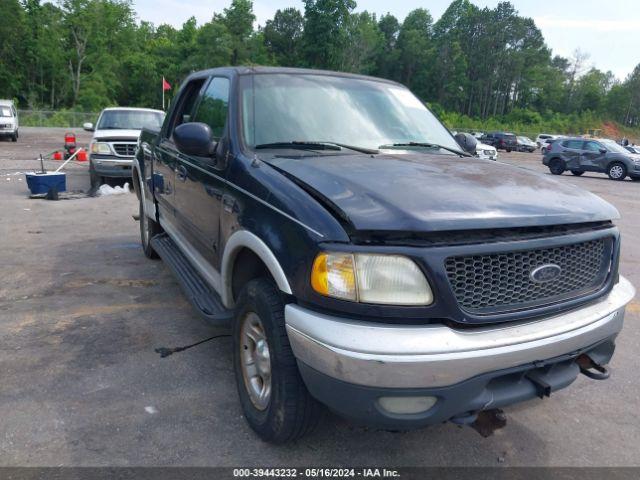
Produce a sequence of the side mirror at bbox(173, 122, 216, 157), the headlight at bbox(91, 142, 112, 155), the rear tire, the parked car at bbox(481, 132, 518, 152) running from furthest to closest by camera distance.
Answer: the parked car at bbox(481, 132, 518, 152) → the headlight at bbox(91, 142, 112, 155) → the rear tire → the side mirror at bbox(173, 122, 216, 157)

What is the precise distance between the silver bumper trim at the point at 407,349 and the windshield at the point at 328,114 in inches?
55.0

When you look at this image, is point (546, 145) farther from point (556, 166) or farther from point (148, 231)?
point (148, 231)

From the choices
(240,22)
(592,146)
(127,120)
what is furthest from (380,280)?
(240,22)

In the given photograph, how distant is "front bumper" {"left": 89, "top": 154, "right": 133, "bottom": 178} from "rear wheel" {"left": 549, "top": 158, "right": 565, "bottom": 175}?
18.2m

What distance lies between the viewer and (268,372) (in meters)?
2.66

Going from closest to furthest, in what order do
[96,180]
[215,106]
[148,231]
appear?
1. [215,106]
2. [148,231]
3. [96,180]

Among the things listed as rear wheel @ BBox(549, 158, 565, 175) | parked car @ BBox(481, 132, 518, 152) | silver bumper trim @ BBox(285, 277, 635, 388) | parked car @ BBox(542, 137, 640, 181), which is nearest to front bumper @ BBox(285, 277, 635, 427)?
silver bumper trim @ BBox(285, 277, 635, 388)

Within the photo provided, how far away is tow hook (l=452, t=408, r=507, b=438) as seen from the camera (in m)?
2.42

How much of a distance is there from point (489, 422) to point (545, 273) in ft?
2.40

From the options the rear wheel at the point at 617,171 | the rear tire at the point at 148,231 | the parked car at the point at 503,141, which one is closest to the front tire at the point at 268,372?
the rear tire at the point at 148,231

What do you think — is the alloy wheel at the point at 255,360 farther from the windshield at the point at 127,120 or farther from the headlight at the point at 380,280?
the windshield at the point at 127,120

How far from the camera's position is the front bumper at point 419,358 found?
6.59ft

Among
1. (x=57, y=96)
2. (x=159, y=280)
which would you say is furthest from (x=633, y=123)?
(x=159, y=280)

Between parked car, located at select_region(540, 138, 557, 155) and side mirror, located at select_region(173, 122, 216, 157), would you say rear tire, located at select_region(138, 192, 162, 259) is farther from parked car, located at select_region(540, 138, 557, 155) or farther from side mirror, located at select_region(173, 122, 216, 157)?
parked car, located at select_region(540, 138, 557, 155)
